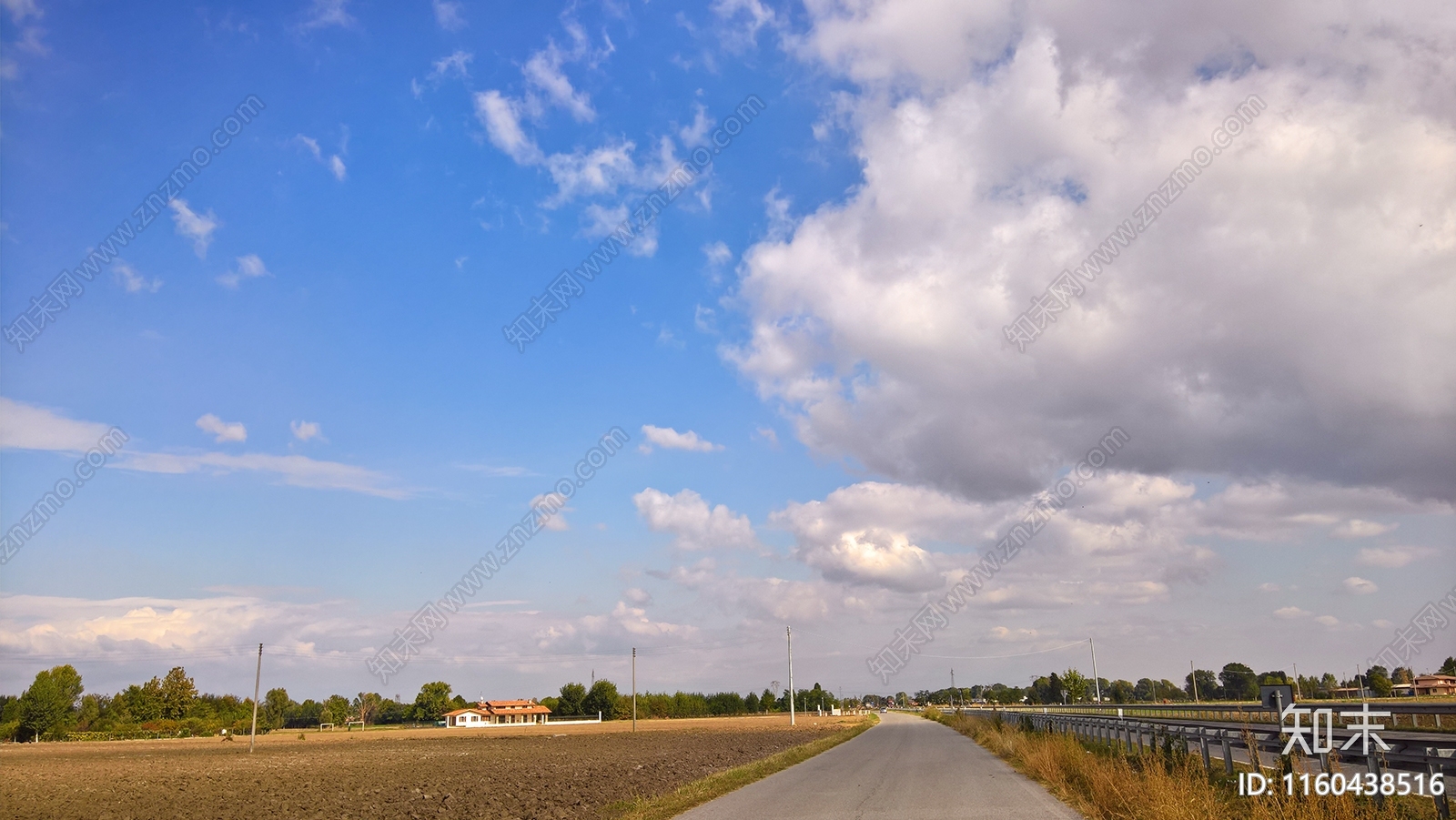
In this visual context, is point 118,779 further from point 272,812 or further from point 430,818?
point 430,818

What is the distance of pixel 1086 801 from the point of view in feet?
53.0

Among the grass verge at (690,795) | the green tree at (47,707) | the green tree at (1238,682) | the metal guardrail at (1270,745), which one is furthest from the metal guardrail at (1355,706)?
the green tree at (47,707)

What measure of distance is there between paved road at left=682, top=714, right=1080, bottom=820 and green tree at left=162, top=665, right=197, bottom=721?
150645 mm

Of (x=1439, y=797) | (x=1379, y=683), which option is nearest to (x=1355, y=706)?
(x=1439, y=797)

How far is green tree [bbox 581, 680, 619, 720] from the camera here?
16250 cm

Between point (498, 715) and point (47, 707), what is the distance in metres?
71.8

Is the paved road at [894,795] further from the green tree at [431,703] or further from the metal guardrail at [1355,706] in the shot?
the green tree at [431,703]

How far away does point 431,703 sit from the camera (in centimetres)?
17862

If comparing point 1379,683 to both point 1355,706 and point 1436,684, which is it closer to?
point 1436,684

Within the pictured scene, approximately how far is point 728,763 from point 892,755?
22.4 feet

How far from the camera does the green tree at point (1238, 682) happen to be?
5714 inches

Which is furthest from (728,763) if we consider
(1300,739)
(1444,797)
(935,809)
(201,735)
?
(201,735)

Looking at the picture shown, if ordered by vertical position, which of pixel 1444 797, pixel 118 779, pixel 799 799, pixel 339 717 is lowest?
pixel 339 717

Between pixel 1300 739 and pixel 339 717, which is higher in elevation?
pixel 1300 739
